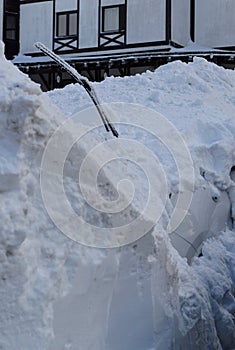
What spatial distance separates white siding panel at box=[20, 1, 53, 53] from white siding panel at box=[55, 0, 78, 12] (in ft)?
0.77

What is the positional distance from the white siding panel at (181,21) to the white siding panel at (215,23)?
0.35 m

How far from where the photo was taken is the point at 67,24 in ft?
74.2

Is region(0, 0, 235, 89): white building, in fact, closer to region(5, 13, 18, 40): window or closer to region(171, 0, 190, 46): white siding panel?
region(171, 0, 190, 46): white siding panel

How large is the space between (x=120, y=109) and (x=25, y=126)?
3.73 metres

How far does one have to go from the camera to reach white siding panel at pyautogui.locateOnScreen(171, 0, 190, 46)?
21062 mm

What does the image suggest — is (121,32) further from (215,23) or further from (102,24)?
(215,23)

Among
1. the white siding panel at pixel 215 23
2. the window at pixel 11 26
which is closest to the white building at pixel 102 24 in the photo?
the white siding panel at pixel 215 23

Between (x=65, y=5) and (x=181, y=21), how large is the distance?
4007 millimetres

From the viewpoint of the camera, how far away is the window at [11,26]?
78.3 feet

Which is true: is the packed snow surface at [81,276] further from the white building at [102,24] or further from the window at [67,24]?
the window at [67,24]

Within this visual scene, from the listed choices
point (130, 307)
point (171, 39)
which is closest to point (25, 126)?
point (130, 307)

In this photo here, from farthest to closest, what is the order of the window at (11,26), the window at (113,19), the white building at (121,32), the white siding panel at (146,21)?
1. the window at (11,26)
2. the window at (113,19)
3. the white siding panel at (146,21)
4. the white building at (121,32)

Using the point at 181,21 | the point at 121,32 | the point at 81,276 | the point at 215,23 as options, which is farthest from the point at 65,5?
the point at 81,276

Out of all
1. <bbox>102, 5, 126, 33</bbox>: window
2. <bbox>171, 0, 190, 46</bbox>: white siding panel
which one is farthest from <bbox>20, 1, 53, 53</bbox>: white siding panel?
<bbox>171, 0, 190, 46</bbox>: white siding panel
